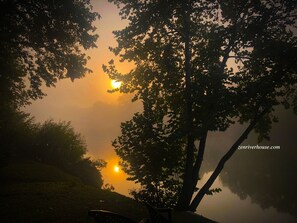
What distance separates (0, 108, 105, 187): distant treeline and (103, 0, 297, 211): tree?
11.9 m

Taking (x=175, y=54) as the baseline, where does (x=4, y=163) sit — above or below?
below

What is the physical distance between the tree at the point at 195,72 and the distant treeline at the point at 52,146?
11937 mm

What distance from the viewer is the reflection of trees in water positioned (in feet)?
119

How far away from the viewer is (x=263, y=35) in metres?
10.4

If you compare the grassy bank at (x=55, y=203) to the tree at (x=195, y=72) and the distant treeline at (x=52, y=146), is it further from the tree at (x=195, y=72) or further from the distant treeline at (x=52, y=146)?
the distant treeline at (x=52, y=146)

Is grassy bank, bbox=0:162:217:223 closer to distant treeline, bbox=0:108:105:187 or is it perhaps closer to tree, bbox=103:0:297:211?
tree, bbox=103:0:297:211

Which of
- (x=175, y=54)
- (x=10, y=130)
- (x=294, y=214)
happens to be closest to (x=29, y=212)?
(x=175, y=54)

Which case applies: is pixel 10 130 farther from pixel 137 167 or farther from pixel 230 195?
pixel 230 195

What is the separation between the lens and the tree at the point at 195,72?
962cm

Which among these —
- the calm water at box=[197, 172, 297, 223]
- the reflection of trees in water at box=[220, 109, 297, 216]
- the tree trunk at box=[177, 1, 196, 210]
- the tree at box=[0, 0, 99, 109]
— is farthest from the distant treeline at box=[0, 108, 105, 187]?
the reflection of trees in water at box=[220, 109, 297, 216]

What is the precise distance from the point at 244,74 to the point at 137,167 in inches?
231

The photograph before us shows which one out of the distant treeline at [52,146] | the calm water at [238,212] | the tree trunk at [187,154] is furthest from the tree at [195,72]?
the calm water at [238,212]

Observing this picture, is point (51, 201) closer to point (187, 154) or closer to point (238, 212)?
point (187, 154)

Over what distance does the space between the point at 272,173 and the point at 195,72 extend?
52.3m
